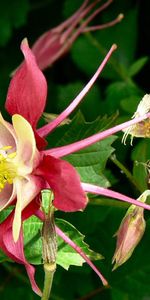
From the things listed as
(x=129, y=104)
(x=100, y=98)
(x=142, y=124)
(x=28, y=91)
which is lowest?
(x=100, y=98)

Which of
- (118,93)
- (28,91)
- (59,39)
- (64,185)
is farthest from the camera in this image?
(59,39)

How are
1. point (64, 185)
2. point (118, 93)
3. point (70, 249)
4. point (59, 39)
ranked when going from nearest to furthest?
1. point (64, 185)
2. point (70, 249)
3. point (118, 93)
4. point (59, 39)

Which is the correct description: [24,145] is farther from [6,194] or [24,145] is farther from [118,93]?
[118,93]

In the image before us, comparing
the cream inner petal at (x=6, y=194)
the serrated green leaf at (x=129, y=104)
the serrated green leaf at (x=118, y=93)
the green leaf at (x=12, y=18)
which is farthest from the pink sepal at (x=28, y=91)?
the green leaf at (x=12, y=18)

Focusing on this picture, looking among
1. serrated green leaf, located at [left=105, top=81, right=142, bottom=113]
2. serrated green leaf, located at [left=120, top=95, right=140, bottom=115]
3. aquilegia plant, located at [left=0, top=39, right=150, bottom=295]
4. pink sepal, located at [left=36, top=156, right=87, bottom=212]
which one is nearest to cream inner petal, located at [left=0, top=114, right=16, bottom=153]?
aquilegia plant, located at [left=0, top=39, right=150, bottom=295]

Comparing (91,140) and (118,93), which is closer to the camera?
(91,140)

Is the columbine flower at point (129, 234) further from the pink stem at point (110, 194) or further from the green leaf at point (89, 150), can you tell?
the green leaf at point (89, 150)

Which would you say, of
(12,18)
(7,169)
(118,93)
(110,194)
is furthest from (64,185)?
(12,18)

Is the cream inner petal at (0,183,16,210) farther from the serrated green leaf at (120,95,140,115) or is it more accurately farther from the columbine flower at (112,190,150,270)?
the serrated green leaf at (120,95,140,115)

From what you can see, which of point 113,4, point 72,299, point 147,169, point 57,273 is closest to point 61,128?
point 147,169
